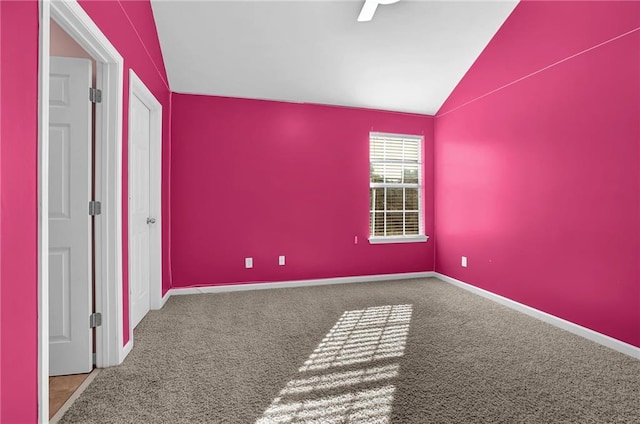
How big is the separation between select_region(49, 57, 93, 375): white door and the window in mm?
3443

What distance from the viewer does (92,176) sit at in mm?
2250

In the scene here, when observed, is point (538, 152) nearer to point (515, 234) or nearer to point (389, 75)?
point (515, 234)

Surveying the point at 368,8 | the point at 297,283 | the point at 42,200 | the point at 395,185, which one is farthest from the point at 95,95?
the point at 395,185

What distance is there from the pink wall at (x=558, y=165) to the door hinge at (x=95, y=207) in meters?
3.79

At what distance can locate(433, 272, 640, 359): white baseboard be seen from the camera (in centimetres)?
257

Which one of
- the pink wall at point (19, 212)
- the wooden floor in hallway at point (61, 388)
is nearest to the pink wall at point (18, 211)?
the pink wall at point (19, 212)

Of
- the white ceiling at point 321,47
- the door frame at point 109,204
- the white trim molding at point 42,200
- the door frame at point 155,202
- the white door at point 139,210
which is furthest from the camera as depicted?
the door frame at point 155,202

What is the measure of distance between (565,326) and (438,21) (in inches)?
127

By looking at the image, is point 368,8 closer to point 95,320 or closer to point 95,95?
point 95,95

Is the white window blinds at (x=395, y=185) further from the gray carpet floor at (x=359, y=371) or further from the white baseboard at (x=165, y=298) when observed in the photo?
the white baseboard at (x=165, y=298)

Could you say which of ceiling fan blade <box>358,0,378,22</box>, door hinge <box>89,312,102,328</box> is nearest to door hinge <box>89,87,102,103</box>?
door hinge <box>89,312,102,328</box>

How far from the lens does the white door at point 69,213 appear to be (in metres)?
2.14

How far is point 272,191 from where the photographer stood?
4414 millimetres

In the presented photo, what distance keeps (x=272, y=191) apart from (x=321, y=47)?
181 centimetres
